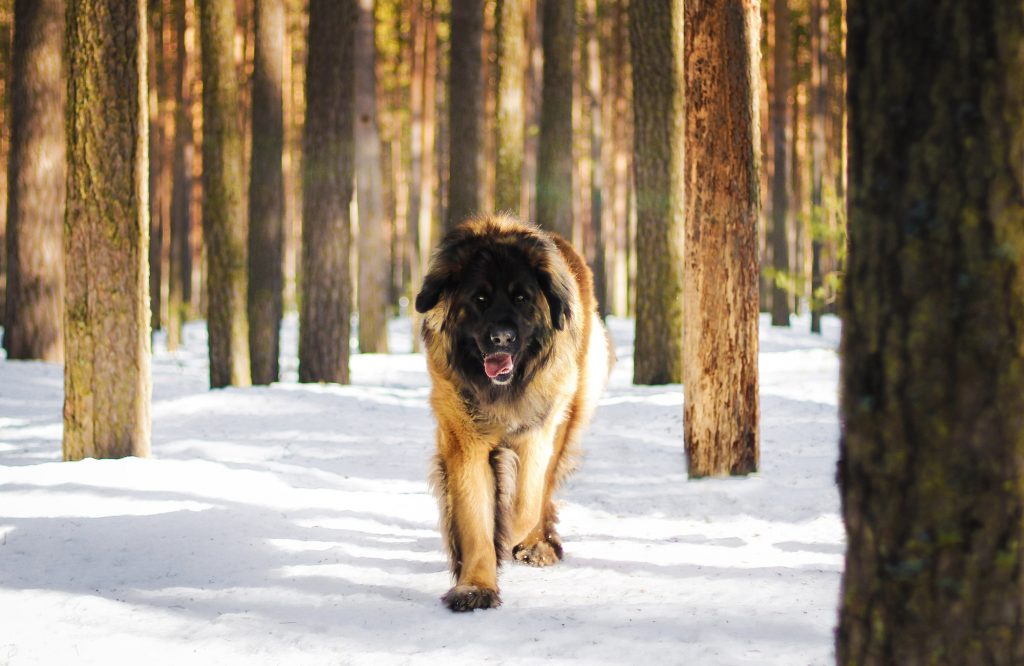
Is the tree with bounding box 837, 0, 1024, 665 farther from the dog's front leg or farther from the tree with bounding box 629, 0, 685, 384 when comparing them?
the tree with bounding box 629, 0, 685, 384

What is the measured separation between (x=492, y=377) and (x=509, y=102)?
29.9 feet

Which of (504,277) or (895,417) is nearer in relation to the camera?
(895,417)

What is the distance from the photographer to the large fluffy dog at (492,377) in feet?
15.8

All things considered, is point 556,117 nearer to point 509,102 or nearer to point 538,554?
point 509,102

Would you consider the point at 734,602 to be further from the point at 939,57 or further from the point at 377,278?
the point at 377,278

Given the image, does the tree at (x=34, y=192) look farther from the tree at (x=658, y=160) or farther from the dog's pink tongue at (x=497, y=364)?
the dog's pink tongue at (x=497, y=364)

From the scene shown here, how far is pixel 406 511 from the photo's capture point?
6844 millimetres

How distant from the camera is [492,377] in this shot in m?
4.83

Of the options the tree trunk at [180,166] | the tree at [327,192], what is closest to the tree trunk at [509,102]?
the tree at [327,192]

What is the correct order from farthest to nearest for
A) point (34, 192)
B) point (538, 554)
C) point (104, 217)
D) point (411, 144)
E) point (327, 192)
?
point (411, 144), point (34, 192), point (327, 192), point (104, 217), point (538, 554)

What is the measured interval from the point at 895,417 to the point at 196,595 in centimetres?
348

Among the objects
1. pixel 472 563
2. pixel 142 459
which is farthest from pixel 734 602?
pixel 142 459

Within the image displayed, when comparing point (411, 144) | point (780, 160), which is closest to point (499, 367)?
point (780, 160)

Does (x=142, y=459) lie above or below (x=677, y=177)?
below
